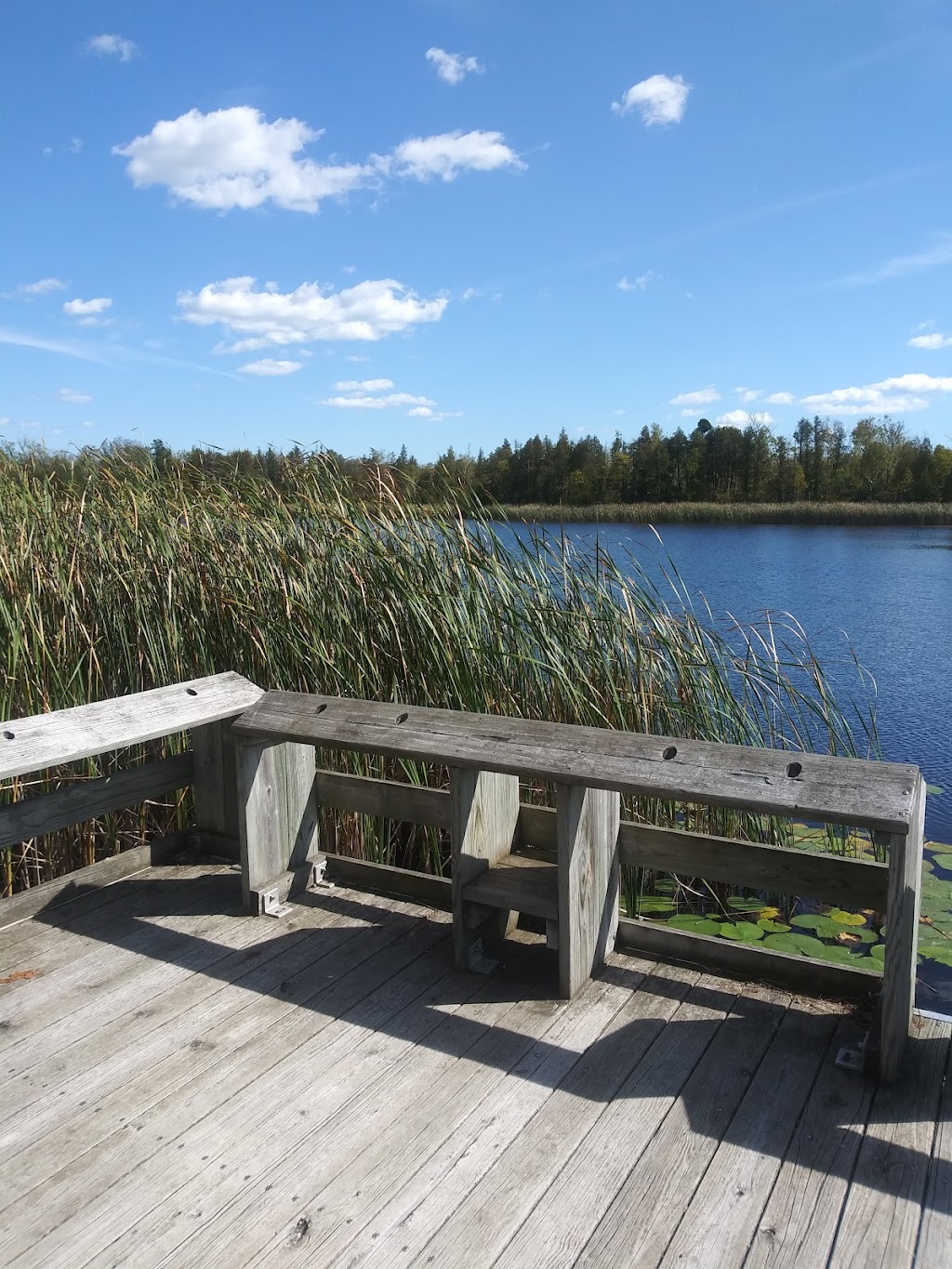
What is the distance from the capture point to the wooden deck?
4.54ft

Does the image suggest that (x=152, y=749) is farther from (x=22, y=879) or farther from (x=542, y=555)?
(x=542, y=555)

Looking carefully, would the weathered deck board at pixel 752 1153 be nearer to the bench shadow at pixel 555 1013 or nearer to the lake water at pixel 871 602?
the bench shadow at pixel 555 1013

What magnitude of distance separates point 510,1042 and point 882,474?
3980cm

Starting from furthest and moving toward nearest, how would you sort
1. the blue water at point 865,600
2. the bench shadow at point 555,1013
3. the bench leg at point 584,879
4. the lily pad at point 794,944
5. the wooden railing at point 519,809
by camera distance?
the blue water at point 865,600
the lily pad at point 794,944
the bench leg at point 584,879
the wooden railing at point 519,809
the bench shadow at point 555,1013

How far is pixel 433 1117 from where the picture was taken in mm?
1661

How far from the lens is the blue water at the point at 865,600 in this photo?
627 centimetres

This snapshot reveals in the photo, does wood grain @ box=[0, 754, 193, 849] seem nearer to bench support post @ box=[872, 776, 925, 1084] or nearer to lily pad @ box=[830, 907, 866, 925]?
bench support post @ box=[872, 776, 925, 1084]

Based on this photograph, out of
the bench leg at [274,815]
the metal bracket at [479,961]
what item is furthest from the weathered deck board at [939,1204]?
the bench leg at [274,815]

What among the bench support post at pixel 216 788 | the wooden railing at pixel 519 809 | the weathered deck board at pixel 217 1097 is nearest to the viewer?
the weathered deck board at pixel 217 1097

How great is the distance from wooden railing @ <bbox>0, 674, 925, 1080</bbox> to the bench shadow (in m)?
0.08

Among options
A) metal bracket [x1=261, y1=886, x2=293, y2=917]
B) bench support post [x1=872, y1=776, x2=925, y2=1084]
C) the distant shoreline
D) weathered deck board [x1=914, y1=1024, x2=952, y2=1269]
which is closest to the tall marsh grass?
metal bracket [x1=261, y1=886, x2=293, y2=917]

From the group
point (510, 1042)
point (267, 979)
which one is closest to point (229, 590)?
point (267, 979)

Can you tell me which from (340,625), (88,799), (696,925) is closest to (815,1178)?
(696,925)

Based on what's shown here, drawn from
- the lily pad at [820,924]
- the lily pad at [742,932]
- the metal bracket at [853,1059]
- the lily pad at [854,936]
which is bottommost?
the lily pad at [854,936]
